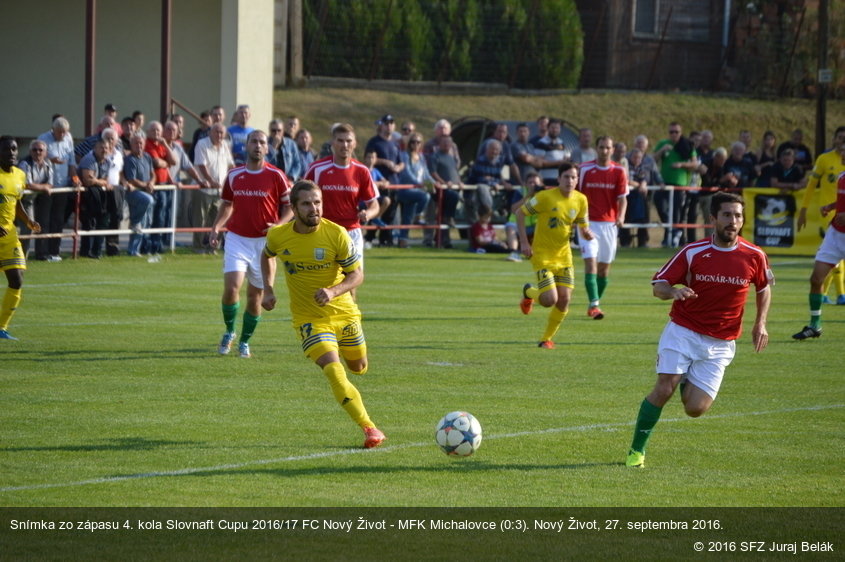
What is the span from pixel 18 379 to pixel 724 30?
41.0 m

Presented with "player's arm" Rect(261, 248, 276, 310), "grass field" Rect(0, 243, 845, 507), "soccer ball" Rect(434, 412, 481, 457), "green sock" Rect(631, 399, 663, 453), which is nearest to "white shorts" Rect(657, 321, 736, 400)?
"green sock" Rect(631, 399, 663, 453)

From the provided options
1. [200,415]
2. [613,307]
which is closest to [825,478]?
[200,415]

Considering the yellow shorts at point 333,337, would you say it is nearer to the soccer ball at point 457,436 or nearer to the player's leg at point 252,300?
the soccer ball at point 457,436

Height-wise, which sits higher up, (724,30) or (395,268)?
(724,30)

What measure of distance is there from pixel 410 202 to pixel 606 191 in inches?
350

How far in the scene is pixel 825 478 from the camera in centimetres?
841

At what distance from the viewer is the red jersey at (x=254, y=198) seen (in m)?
13.2

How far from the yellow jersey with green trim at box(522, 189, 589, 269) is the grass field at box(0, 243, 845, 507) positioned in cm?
94

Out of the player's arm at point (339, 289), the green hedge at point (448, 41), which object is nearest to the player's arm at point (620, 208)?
the player's arm at point (339, 289)

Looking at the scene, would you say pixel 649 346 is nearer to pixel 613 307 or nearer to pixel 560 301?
pixel 560 301

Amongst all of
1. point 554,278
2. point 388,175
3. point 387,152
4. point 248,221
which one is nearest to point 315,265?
point 248,221

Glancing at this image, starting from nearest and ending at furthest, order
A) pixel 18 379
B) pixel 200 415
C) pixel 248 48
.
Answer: pixel 200 415
pixel 18 379
pixel 248 48

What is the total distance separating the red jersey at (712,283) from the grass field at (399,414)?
94 centimetres

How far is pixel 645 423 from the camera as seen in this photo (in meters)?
8.54
